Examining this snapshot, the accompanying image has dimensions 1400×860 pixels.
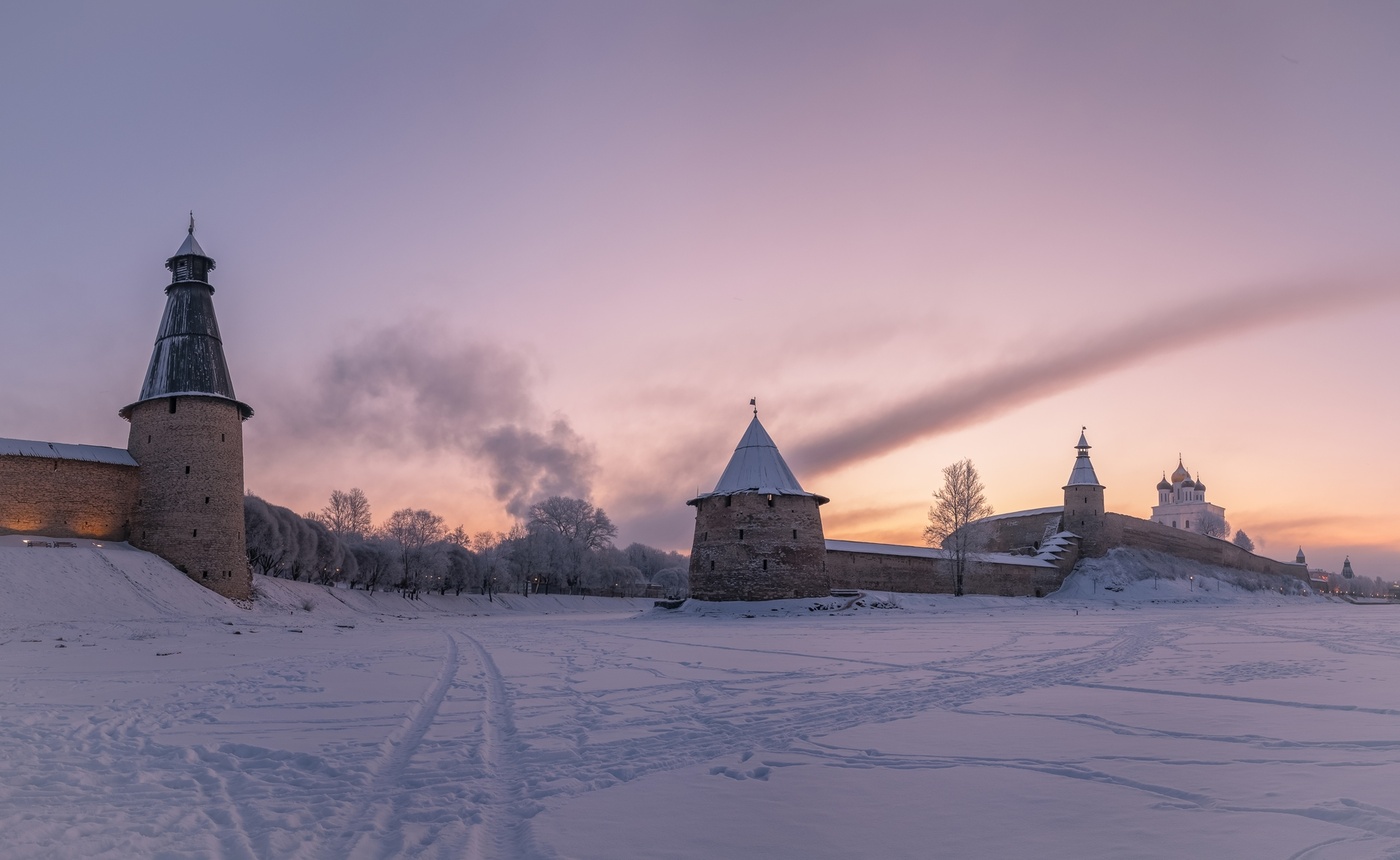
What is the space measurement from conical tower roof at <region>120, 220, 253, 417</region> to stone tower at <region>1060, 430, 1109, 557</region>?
5134 cm

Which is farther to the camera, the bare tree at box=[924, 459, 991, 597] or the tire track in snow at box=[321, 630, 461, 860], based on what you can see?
the bare tree at box=[924, 459, 991, 597]

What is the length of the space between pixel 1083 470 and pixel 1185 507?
53.9m

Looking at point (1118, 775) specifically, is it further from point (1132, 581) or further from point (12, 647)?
point (1132, 581)

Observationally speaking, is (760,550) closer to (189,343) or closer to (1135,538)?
(189,343)

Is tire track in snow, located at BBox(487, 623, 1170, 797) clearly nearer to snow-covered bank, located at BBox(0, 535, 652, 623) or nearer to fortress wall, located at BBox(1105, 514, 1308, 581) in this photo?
snow-covered bank, located at BBox(0, 535, 652, 623)

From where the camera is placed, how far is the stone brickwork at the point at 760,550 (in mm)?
32094

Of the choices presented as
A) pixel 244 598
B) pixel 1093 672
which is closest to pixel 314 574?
pixel 244 598

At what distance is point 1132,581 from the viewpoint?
5372cm

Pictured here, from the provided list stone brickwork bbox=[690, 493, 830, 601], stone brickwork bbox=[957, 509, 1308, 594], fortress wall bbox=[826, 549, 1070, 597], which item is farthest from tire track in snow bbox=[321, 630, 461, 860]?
stone brickwork bbox=[957, 509, 1308, 594]

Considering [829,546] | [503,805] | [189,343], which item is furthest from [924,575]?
[503,805]

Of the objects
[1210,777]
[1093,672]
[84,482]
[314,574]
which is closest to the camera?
[1210,777]

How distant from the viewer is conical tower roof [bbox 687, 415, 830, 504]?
33.2 meters

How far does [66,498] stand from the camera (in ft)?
91.6

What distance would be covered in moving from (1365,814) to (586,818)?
12.1 feet
